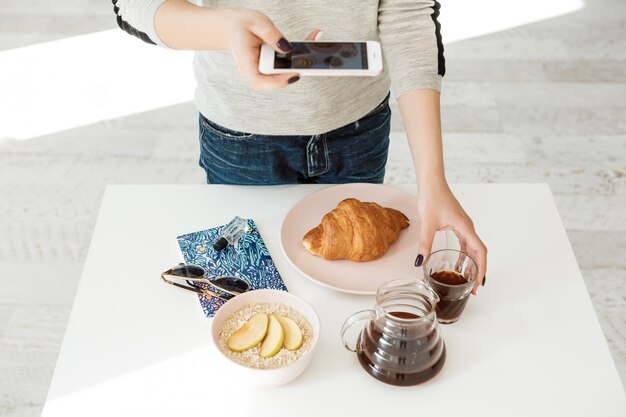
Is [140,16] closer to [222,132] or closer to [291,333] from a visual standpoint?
[222,132]

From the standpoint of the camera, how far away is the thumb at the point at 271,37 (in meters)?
0.93

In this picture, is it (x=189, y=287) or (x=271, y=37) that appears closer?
(x=271, y=37)

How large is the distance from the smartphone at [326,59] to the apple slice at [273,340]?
342mm

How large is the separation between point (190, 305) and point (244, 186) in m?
0.30

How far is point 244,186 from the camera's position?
1.27 m

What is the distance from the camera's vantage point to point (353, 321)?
0.96 meters

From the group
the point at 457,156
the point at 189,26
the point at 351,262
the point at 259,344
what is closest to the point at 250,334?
the point at 259,344

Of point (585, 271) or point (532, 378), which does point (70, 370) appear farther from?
point (585, 271)

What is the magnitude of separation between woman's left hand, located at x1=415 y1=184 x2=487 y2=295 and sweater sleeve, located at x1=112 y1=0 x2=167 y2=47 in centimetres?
48

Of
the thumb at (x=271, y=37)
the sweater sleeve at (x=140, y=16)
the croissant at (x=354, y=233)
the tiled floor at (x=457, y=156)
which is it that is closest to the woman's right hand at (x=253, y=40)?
the thumb at (x=271, y=37)

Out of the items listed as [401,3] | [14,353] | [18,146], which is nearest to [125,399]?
[401,3]

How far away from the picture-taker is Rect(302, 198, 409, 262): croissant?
1.07m

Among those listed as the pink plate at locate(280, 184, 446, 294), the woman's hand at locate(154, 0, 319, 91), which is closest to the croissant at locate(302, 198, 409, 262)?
the pink plate at locate(280, 184, 446, 294)

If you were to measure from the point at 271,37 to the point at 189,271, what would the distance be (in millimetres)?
Answer: 381
